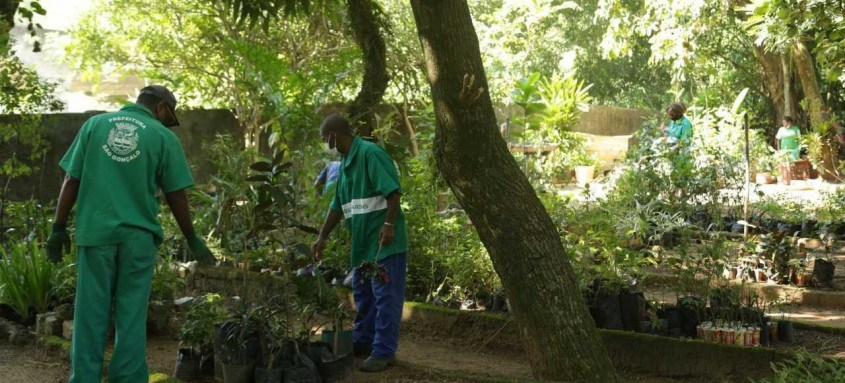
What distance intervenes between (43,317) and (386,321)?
2749mm

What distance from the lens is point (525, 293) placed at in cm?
557

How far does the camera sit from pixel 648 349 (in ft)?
22.2

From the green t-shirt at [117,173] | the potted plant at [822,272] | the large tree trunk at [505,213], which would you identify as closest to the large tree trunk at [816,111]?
the potted plant at [822,272]

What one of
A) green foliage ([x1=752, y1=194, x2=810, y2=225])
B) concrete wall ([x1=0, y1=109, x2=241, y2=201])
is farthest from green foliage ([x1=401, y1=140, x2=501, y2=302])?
green foliage ([x1=752, y1=194, x2=810, y2=225])

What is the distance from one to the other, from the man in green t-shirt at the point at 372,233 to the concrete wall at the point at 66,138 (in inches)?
218

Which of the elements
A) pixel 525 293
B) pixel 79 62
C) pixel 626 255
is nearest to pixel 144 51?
pixel 79 62

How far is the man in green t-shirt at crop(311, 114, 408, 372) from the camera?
6.30m

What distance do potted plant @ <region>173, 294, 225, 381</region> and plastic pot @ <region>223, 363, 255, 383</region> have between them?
458 mm

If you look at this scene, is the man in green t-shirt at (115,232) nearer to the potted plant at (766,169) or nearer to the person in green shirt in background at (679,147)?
the person in green shirt in background at (679,147)

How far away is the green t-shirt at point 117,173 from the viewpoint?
17.1 ft

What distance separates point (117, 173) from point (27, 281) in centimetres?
285

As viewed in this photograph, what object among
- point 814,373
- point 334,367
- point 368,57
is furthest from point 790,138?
point 334,367

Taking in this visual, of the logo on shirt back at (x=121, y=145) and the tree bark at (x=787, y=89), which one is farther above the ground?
the tree bark at (x=787, y=89)

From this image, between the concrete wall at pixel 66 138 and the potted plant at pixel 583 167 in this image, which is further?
the potted plant at pixel 583 167
